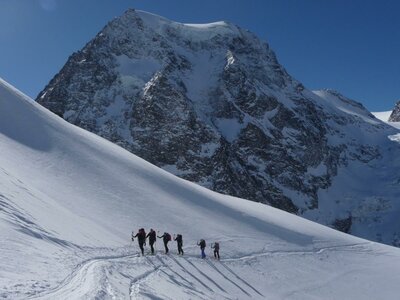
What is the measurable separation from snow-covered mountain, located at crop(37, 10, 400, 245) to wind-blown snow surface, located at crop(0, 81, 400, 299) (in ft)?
249

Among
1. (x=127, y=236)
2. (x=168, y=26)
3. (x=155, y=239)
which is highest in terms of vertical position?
(x=168, y=26)

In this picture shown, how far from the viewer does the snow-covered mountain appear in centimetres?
12300

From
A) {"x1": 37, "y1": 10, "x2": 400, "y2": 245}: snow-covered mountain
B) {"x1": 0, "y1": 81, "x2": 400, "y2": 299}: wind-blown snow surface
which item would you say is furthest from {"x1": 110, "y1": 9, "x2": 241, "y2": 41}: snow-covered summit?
{"x1": 0, "y1": 81, "x2": 400, "y2": 299}: wind-blown snow surface

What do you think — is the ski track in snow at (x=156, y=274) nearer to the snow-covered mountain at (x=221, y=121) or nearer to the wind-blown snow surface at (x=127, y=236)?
the wind-blown snow surface at (x=127, y=236)

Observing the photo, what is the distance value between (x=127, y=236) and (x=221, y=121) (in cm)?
11882

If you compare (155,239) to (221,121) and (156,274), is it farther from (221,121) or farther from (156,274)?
(221,121)

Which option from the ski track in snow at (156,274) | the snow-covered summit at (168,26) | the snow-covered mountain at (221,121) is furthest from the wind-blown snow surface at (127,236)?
the snow-covered summit at (168,26)

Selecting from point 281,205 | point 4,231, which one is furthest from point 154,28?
point 4,231

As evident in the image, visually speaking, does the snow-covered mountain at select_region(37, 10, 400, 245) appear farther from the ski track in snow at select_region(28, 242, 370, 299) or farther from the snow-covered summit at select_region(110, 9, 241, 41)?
the ski track in snow at select_region(28, 242, 370, 299)

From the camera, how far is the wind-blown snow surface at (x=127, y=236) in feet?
47.2

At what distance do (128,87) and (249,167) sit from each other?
1689 inches

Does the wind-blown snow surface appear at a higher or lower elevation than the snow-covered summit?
lower

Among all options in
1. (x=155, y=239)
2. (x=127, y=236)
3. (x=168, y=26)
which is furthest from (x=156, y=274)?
(x=168, y=26)

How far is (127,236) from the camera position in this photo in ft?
79.6
